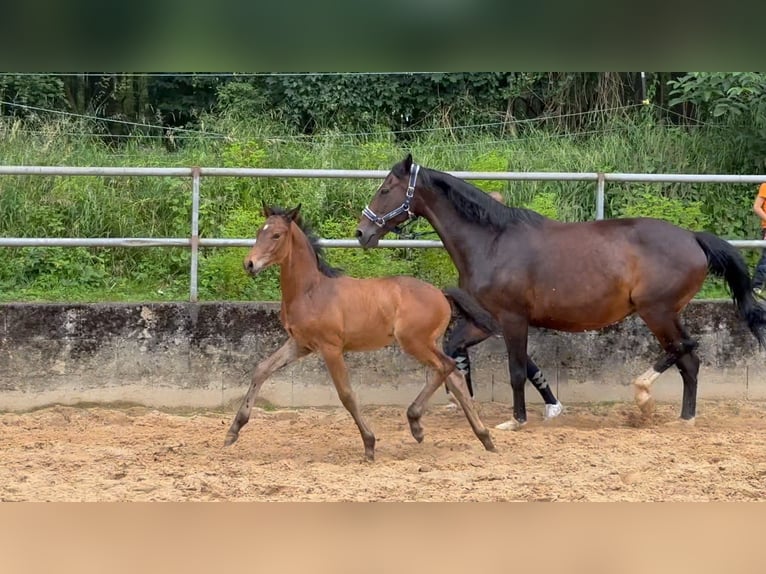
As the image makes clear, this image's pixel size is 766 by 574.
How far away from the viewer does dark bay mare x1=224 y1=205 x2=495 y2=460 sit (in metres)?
6.07

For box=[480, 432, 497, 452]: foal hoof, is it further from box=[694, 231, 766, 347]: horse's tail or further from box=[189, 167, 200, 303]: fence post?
box=[189, 167, 200, 303]: fence post

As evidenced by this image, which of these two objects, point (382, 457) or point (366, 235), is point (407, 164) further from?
point (382, 457)

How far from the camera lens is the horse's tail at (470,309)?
666 cm

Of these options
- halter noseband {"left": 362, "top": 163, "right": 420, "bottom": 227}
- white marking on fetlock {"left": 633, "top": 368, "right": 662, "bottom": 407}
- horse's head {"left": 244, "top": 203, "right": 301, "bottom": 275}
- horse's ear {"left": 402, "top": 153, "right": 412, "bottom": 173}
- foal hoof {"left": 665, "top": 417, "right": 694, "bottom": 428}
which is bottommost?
foal hoof {"left": 665, "top": 417, "right": 694, "bottom": 428}

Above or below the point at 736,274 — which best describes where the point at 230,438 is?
below

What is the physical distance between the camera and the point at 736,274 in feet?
23.5

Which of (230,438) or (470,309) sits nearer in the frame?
(230,438)

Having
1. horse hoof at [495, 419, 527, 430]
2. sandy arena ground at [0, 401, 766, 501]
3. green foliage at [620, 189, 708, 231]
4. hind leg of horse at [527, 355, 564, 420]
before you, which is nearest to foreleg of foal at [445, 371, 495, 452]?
sandy arena ground at [0, 401, 766, 501]

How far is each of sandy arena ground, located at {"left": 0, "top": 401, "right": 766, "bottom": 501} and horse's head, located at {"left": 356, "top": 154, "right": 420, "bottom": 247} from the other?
149cm

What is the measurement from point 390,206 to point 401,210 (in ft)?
0.29

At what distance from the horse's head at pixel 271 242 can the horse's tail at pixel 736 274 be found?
3.17 meters

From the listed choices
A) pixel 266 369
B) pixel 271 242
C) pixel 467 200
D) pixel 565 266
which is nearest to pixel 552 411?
pixel 565 266
